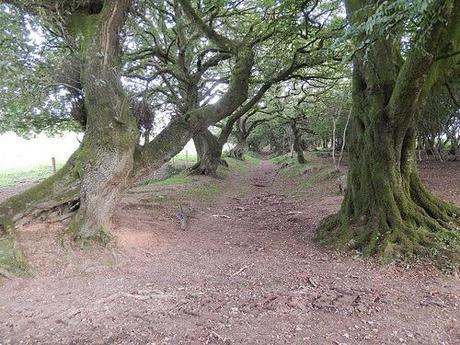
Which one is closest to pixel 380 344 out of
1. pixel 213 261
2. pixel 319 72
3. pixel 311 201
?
pixel 213 261

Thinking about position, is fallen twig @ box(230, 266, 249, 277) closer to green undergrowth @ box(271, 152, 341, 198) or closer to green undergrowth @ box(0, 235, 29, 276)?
green undergrowth @ box(0, 235, 29, 276)

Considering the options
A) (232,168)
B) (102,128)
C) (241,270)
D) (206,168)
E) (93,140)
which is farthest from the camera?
(232,168)

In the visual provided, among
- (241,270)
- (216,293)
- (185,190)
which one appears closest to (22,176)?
(185,190)

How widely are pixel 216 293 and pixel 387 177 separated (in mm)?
3814

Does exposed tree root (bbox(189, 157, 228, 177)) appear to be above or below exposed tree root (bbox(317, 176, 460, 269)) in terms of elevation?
above

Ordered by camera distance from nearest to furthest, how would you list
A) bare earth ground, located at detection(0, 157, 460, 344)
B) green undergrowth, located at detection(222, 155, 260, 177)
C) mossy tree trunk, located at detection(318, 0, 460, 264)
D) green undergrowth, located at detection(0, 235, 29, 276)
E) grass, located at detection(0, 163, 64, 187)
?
bare earth ground, located at detection(0, 157, 460, 344) < green undergrowth, located at detection(0, 235, 29, 276) < mossy tree trunk, located at detection(318, 0, 460, 264) < grass, located at detection(0, 163, 64, 187) < green undergrowth, located at detection(222, 155, 260, 177)

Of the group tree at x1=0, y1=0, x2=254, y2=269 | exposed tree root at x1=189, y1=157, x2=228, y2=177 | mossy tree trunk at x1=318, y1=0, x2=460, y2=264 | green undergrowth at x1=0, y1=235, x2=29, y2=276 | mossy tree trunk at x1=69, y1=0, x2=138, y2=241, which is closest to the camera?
green undergrowth at x1=0, y1=235, x2=29, y2=276

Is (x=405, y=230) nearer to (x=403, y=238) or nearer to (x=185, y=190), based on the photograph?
(x=403, y=238)

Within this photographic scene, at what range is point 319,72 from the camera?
15078 mm

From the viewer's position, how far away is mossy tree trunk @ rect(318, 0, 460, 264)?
18.6ft

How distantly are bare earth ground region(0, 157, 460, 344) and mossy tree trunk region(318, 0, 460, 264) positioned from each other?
0.56 metres

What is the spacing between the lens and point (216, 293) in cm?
473

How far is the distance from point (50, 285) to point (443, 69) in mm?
7699

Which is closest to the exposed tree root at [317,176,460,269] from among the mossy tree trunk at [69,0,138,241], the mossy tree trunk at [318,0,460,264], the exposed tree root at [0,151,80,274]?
the mossy tree trunk at [318,0,460,264]
